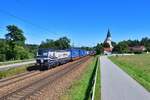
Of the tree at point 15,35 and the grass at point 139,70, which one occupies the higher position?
the tree at point 15,35

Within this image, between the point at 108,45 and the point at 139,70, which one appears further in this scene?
the point at 108,45

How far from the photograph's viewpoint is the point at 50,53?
45.7m

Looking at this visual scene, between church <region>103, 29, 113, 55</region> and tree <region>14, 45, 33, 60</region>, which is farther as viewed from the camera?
church <region>103, 29, 113, 55</region>

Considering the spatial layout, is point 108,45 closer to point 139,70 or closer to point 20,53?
point 20,53

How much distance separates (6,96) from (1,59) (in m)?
59.2

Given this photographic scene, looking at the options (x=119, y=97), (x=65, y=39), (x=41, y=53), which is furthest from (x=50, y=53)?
(x=65, y=39)

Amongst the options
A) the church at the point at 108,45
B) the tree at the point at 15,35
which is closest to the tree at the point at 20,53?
the tree at the point at 15,35

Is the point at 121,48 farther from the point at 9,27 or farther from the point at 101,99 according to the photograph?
the point at 101,99

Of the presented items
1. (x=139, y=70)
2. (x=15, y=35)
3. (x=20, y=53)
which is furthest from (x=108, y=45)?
(x=139, y=70)

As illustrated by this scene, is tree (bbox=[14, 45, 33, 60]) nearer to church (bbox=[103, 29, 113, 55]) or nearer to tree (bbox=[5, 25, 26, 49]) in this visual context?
tree (bbox=[5, 25, 26, 49])

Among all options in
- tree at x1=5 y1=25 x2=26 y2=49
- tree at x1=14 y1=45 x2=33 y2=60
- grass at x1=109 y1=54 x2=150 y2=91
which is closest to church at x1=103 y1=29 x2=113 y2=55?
tree at x1=5 y1=25 x2=26 y2=49

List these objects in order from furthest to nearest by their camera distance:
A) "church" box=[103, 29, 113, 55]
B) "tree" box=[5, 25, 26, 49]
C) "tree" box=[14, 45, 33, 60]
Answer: "church" box=[103, 29, 113, 55] → "tree" box=[5, 25, 26, 49] → "tree" box=[14, 45, 33, 60]

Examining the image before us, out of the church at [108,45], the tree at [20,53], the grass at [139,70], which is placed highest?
the church at [108,45]

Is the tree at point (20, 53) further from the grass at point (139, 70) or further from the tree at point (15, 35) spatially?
the grass at point (139, 70)
